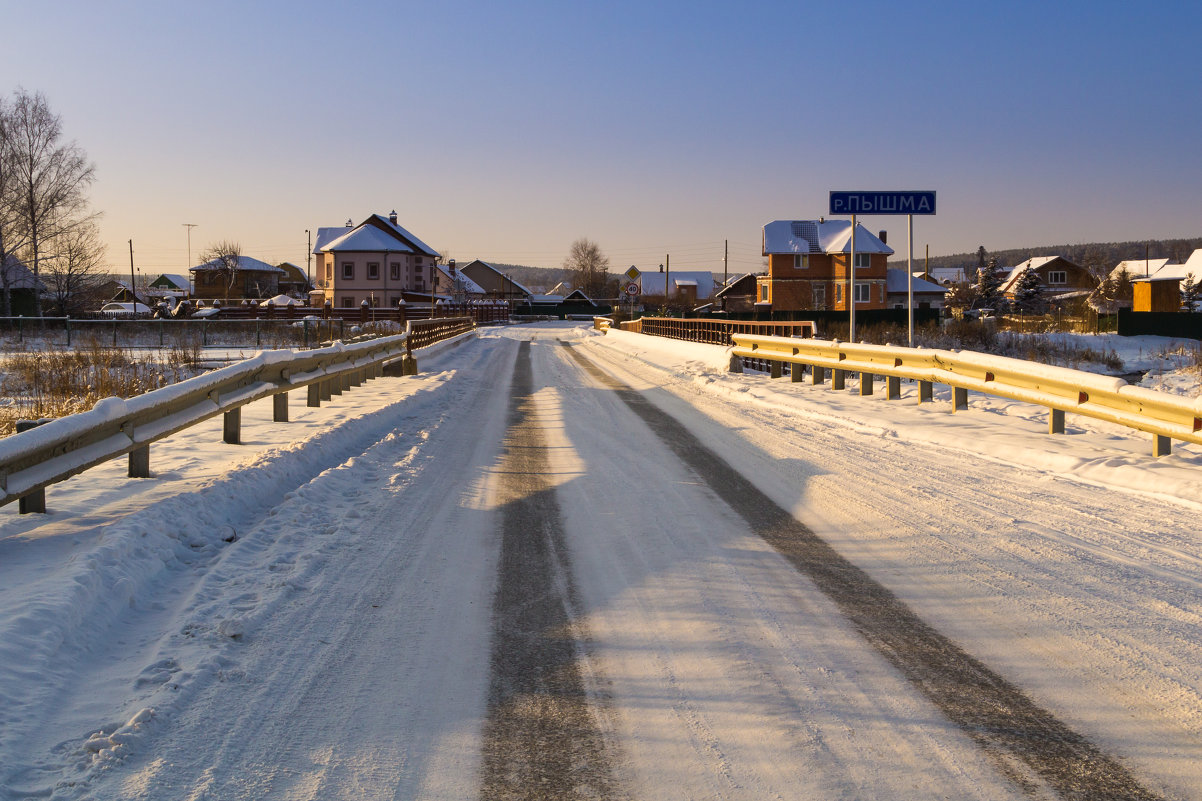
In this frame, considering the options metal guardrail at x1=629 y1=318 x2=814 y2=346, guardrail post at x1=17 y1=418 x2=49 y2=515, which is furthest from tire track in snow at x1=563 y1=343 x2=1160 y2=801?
metal guardrail at x1=629 y1=318 x2=814 y2=346

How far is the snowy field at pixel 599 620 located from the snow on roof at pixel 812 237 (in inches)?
2698

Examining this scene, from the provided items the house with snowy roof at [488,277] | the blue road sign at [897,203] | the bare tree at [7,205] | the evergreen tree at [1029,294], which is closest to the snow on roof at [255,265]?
the house with snowy roof at [488,277]

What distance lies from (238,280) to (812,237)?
81895 mm

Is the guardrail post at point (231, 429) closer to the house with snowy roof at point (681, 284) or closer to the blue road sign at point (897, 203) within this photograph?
the blue road sign at point (897, 203)

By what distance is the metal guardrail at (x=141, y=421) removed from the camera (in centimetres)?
605

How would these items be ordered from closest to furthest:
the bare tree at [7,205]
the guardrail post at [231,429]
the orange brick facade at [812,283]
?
1. the guardrail post at [231,429]
2. the bare tree at [7,205]
3. the orange brick facade at [812,283]

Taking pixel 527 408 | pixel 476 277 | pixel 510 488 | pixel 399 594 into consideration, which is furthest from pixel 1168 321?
pixel 476 277

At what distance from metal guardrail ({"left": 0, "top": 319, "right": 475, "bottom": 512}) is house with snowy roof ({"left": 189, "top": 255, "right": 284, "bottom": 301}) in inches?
4123

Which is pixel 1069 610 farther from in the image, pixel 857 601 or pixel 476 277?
pixel 476 277

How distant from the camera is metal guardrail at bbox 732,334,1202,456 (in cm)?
879

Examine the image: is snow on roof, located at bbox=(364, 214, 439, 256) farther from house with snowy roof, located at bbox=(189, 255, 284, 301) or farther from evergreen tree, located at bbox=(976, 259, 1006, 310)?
evergreen tree, located at bbox=(976, 259, 1006, 310)

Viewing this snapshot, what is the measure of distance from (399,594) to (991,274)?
9210 cm

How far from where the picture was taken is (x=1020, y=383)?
1147 centimetres

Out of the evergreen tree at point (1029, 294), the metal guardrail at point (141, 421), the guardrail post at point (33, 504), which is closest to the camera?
the metal guardrail at point (141, 421)
